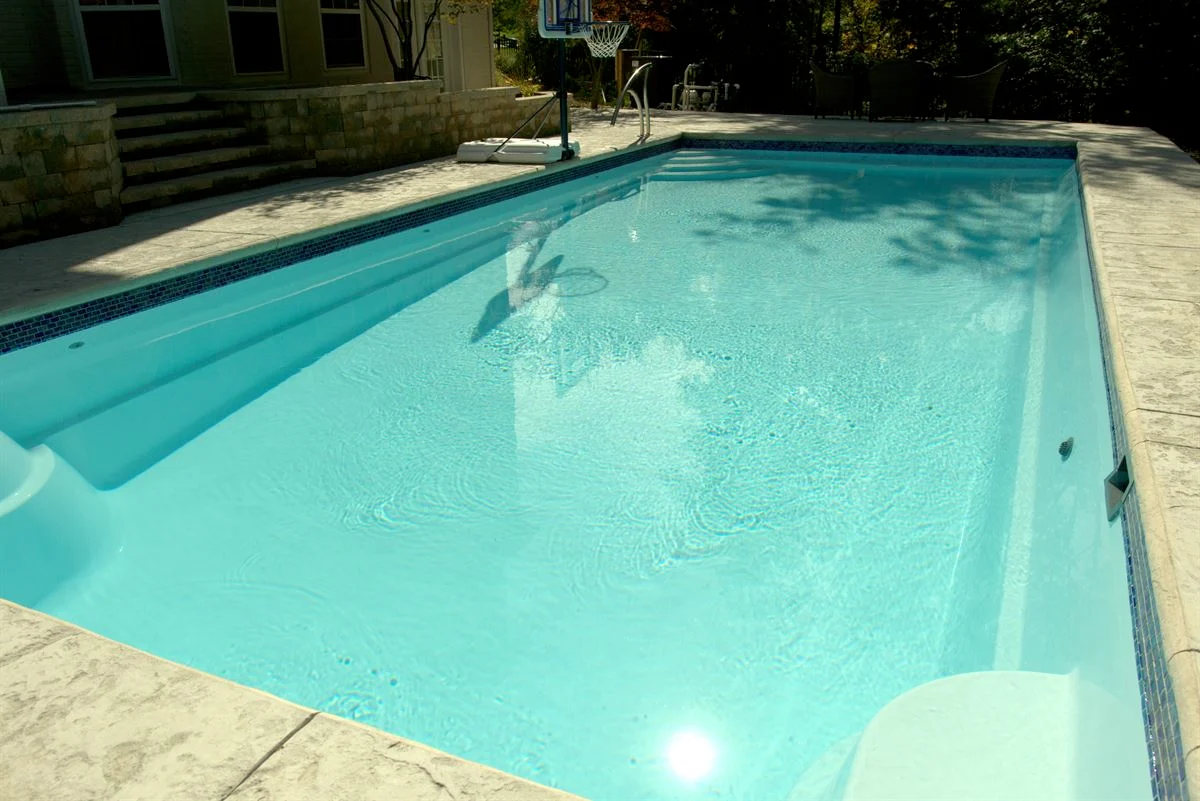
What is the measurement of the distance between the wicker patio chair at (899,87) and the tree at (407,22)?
203 inches

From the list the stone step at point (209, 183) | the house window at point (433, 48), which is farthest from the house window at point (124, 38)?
the house window at point (433, 48)

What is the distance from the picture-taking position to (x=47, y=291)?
4691 mm

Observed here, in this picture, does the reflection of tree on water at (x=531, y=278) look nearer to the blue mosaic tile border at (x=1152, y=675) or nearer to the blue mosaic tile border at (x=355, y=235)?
the blue mosaic tile border at (x=355, y=235)

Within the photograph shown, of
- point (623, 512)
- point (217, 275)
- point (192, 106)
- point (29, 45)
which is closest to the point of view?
point (623, 512)

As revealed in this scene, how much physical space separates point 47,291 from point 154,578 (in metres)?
2.40

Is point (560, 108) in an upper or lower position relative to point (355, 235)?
upper

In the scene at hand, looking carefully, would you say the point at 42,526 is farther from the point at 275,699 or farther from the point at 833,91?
the point at 833,91

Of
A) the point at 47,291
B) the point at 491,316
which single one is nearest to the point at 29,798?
the point at 47,291

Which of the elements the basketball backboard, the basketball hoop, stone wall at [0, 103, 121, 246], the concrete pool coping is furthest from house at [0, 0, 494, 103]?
the concrete pool coping

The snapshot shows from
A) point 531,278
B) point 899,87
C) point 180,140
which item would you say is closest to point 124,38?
point 180,140

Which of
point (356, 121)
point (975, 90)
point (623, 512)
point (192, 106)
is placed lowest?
point (623, 512)

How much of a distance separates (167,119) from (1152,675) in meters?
8.24

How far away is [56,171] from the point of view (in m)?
5.91

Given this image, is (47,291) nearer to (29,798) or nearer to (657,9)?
(29,798)
